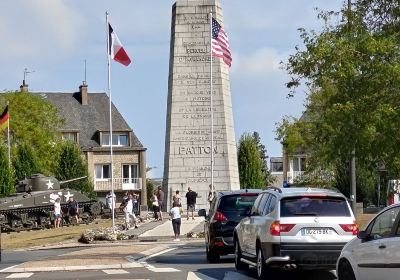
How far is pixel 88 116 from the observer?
304 feet

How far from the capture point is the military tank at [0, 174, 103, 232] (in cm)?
5022

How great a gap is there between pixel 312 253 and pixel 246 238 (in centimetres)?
249

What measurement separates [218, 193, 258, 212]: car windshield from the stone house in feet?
221

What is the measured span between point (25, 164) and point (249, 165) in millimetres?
16243

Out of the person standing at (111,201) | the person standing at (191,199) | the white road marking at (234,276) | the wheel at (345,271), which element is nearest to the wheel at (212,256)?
the white road marking at (234,276)

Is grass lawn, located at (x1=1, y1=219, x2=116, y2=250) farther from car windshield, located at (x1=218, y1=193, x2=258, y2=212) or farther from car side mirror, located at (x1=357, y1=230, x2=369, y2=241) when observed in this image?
car side mirror, located at (x1=357, y1=230, x2=369, y2=241)

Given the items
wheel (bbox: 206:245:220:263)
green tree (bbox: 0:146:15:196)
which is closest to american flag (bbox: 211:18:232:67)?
wheel (bbox: 206:245:220:263)

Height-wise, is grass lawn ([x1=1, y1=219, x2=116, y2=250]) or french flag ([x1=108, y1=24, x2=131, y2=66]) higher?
french flag ([x1=108, y1=24, x2=131, y2=66])

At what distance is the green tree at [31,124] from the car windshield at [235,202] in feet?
185

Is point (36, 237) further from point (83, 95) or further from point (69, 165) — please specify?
point (83, 95)

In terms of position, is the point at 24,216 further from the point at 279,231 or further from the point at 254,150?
the point at 279,231

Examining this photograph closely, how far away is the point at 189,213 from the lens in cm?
4788

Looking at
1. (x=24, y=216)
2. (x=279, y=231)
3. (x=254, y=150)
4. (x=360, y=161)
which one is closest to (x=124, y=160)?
(x=254, y=150)

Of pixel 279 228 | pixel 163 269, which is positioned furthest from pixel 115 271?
pixel 279 228
